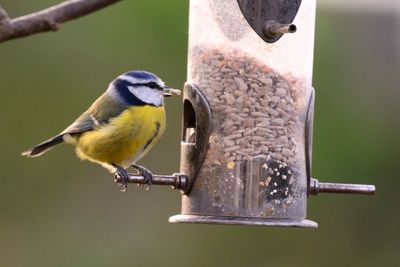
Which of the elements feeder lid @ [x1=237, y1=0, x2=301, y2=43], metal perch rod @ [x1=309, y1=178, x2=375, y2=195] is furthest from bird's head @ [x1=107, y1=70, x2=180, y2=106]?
metal perch rod @ [x1=309, y1=178, x2=375, y2=195]

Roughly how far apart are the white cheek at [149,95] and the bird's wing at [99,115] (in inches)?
4.9

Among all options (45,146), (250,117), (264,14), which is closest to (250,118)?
(250,117)

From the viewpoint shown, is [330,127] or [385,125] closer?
[330,127]

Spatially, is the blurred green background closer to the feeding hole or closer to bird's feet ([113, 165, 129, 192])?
the feeding hole

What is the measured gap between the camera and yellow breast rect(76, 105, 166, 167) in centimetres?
685

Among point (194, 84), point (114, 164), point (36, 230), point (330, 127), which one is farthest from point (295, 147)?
point (36, 230)

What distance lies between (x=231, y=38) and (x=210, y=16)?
19 cm

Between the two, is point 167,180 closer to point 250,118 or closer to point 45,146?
point 250,118

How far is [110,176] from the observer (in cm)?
1218

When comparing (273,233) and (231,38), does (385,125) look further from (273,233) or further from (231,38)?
(231,38)

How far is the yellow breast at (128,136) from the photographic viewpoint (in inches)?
270

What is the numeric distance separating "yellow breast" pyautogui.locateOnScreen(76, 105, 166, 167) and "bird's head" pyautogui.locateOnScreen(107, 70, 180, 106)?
59 mm

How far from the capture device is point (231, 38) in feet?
21.1

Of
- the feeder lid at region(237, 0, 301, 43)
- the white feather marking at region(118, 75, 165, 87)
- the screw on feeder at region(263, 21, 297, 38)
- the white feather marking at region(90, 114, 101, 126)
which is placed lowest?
the white feather marking at region(90, 114, 101, 126)
